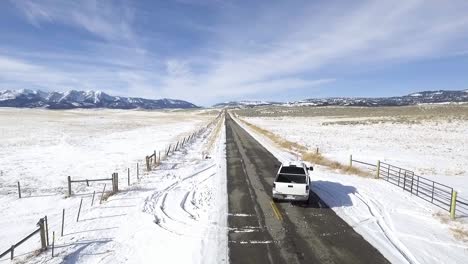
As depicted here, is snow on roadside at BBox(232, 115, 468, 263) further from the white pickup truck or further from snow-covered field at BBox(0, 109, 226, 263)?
snow-covered field at BBox(0, 109, 226, 263)

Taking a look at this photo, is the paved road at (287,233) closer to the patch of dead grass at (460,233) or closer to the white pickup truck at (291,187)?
the white pickup truck at (291,187)

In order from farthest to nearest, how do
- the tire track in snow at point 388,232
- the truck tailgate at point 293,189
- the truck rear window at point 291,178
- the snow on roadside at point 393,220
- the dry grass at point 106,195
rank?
the dry grass at point 106,195
the truck rear window at point 291,178
the truck tailgate at point 293,189
the snow on roadside at point 393,220
the tire track in snow at point 388,232

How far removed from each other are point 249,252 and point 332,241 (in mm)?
3282

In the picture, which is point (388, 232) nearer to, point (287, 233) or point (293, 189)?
point (287, 233)

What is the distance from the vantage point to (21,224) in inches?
625

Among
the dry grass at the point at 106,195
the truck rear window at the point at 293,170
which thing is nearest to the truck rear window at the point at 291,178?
the truck rear window at the point at 293,170

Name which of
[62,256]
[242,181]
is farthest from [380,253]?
[242,181]

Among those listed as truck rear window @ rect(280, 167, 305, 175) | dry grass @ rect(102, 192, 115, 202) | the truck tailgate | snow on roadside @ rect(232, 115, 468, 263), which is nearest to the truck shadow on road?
snow on roadside @ rect(232, 115, 468, 263)

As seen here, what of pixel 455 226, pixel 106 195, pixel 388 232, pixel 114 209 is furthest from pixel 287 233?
pixel 106 195

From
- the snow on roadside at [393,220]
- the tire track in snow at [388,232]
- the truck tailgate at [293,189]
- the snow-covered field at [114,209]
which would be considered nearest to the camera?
the tire track in snow at [388,232]

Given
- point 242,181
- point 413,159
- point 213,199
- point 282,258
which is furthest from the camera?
point 413,159

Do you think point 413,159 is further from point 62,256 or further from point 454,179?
point 62,256

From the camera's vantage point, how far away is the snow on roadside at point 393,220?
12055mm

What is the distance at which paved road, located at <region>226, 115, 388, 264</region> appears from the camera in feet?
37.7
